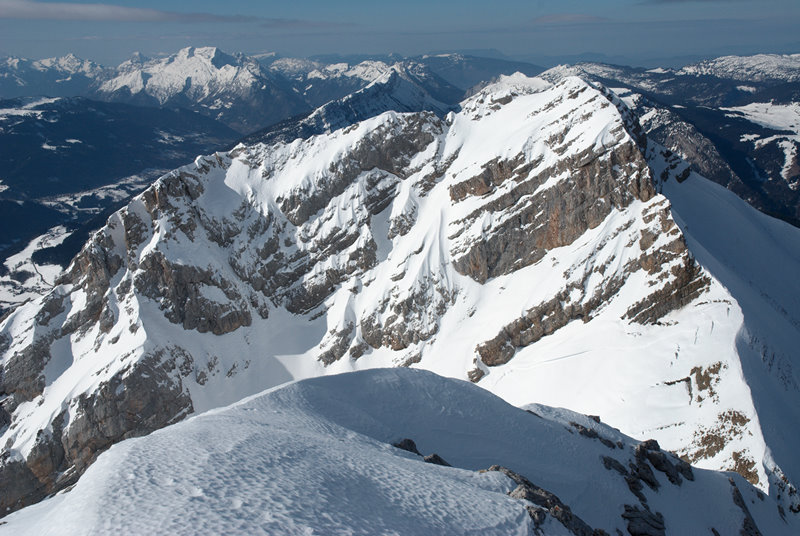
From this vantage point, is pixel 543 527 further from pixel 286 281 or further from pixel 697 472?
pixel 286 281

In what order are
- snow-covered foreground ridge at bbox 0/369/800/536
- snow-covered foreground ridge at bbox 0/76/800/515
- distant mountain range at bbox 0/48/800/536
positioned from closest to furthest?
snow-covered foreground ridge at bbox 0/369/800/536
distant mountain range at bbox 0/48/800/536
snow-covered foreground ridge at bbox 0/76/800/515

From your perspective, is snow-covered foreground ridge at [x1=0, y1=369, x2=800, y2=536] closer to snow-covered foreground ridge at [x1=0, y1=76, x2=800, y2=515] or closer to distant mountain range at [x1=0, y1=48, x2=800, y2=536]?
distant mountain range at [x1=0, y1=48, x2=800, y2=536]

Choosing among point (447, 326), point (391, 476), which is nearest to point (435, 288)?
point (447, 326)

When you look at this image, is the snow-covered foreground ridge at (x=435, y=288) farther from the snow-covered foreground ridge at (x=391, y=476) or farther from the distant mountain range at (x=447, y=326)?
the snow-covered foreground ridge at (x=391, y=476)

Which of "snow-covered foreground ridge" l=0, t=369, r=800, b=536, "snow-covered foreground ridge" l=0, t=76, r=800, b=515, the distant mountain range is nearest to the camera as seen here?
"snow-covered foreground ridge" l=0, t=369, r=800, b=536

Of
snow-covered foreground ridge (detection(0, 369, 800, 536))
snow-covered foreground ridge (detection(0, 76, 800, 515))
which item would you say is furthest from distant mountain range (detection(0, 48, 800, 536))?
snow-covered foreground ridge (detection(0, 76, 800, 515))

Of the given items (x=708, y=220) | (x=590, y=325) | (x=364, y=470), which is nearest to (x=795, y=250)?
(x=708, y=220)
